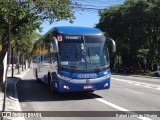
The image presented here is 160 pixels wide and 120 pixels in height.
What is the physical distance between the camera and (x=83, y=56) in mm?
15836

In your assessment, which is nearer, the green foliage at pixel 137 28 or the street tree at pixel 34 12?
the street tree at pixel 34 12

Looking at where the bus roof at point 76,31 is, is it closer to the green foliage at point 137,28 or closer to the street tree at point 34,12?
the street tree at point 34,12

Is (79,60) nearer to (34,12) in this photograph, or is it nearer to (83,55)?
(83,55)

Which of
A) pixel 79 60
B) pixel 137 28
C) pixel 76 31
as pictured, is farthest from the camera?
pixel 137 28

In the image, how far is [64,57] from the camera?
15664 millimetres

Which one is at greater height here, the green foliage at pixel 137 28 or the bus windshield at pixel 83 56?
the green foliage at pixel 137 28

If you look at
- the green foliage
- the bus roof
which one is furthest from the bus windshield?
the green foliage

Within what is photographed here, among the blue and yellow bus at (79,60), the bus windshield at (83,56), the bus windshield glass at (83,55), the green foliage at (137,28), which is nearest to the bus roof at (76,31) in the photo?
the blue and yellow bus at (79,60)

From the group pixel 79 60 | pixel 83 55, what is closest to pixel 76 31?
pixel 83 55

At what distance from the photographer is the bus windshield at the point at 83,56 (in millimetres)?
15641

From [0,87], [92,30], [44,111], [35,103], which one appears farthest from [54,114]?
[0,87]

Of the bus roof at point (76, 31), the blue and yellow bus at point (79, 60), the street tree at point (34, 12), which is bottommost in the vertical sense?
the blue and yellow bus at point (79, 60)

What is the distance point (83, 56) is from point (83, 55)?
0.04 metres

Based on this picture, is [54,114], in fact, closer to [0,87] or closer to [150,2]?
[0,87]
